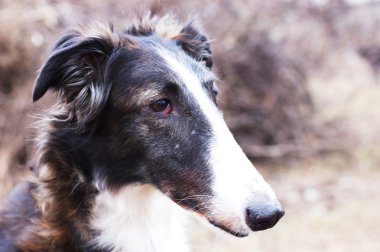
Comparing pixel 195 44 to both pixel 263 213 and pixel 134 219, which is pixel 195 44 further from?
pixel 263 213

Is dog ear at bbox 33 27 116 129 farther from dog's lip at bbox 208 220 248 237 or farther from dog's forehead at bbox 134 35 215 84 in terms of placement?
dog's lip at bbox 208 220 248 237

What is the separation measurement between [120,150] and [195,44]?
3.39ft

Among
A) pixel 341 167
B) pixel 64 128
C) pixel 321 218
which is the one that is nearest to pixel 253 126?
pixel 341 167

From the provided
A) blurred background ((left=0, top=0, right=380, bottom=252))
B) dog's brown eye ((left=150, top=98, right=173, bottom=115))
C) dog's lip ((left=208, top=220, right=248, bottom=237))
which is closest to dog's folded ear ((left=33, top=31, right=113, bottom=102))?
dog's brown eye ((left=150, top=98, right=173, bottom=115))

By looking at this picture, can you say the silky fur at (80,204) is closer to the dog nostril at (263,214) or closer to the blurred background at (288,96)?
the dog nostril at (263,214)

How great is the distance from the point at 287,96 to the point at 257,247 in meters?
3.37

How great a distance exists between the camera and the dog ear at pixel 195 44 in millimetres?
3848

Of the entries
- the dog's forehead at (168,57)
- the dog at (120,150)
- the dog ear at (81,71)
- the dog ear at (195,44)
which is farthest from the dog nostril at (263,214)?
the dog ear at (195,44)

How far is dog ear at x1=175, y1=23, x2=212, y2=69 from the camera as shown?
3.85 m

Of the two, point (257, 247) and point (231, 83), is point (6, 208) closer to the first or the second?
point (257, 247)

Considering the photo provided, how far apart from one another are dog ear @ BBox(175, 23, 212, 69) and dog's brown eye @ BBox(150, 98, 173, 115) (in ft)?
2.27

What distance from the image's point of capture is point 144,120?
10.5 feet

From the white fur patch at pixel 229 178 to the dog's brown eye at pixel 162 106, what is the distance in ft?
0.46

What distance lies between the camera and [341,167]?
8.90 metres
